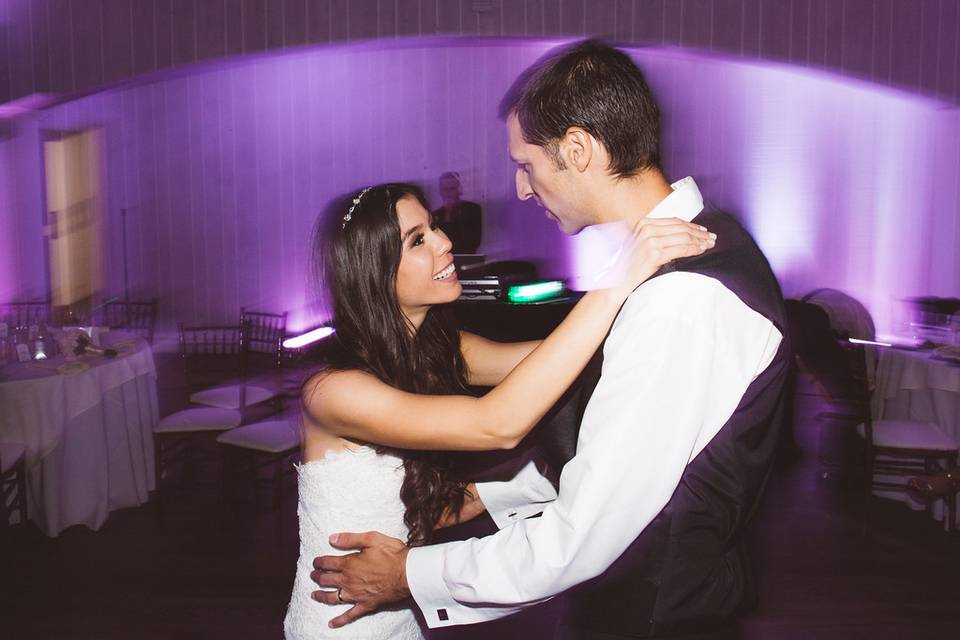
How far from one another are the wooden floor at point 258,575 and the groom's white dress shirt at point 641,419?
216cm

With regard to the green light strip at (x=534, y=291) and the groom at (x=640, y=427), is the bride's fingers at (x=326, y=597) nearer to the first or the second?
the groom at (x=640, y=427)

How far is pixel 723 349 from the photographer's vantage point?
3.82 feet

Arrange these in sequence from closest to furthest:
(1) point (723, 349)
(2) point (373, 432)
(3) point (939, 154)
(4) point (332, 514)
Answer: (1) point (723, 349), (2) point (373, 432), (4) point (332, 514), (3) point (939, 154)

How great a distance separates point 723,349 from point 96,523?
384 centimetres

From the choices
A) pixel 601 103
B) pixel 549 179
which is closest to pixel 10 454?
pixel 549 179

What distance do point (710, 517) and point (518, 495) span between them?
2.43 feet

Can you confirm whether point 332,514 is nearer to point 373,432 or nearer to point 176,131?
point 373,432

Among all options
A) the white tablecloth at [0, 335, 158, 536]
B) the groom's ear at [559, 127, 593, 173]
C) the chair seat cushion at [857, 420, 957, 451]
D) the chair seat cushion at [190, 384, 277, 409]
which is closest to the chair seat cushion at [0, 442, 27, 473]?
the white tablecloth at [0, 335, 158, 536]

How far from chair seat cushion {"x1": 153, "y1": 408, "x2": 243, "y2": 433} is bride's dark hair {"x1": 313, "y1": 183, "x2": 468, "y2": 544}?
8.53 ft

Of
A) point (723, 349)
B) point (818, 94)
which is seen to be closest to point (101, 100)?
point (818, 94)

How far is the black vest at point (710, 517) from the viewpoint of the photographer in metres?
1.21

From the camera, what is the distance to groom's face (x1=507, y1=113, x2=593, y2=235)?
1415 mm

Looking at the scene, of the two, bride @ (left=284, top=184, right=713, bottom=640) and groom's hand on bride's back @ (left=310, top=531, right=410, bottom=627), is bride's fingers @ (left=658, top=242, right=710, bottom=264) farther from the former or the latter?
groom's hand on bride's back @ (left=310, top=531, right=410, bottom=627)

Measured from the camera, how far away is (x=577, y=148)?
4.48 feet
